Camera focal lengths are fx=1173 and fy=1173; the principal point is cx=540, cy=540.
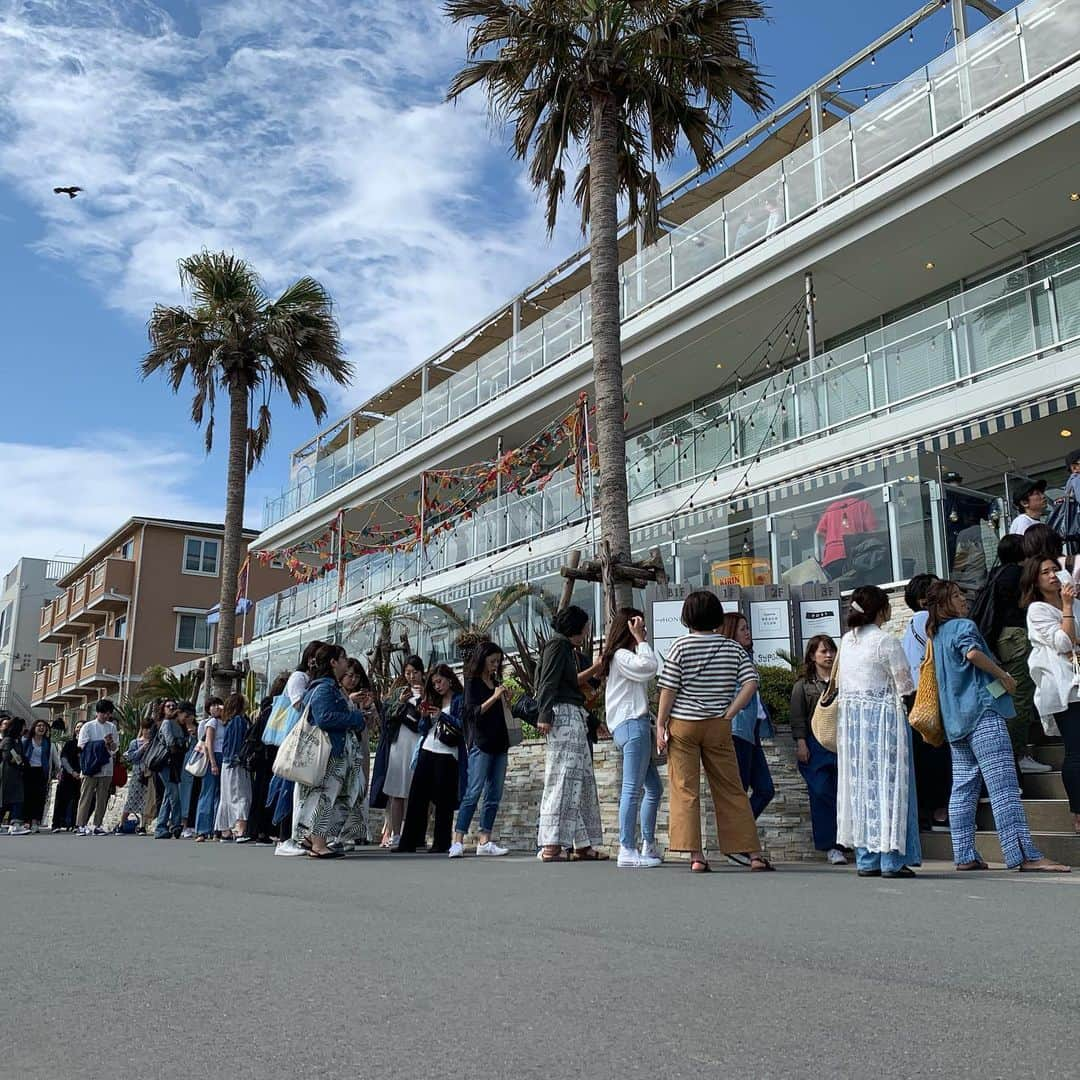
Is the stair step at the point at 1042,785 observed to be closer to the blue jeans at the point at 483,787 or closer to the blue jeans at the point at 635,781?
the blue jeans at the point at 635,781

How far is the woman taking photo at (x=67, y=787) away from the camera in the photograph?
1847 centimetres

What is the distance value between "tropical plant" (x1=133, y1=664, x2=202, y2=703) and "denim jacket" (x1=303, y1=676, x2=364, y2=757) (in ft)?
67.5

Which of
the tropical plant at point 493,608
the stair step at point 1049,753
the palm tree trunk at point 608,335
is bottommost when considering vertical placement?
the stair step at point 1049,753

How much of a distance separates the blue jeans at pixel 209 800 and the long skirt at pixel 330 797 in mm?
4875

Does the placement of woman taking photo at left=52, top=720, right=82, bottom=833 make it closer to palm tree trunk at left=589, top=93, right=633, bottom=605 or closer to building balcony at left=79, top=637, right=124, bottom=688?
palm tree trunk at left=589, top=93, right=633, bottom=605

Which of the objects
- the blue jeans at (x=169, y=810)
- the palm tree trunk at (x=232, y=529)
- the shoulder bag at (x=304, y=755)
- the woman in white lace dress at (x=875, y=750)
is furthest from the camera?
the palm tree trunk at (x=232, y=529)

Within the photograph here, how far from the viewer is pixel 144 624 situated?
164 ft

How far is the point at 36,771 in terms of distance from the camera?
1895 cm

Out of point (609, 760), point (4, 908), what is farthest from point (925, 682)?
point (4, 908)

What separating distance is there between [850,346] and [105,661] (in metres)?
40.4

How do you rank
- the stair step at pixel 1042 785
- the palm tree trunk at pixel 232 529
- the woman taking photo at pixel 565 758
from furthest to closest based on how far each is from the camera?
the palm tree trunk at pixel 232 529 → the woman taking photo at pixel 565 758 → the stair step at pixel 1042 785

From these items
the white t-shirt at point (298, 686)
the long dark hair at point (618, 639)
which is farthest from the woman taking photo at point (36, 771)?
the long dark hair at point (618, 639)

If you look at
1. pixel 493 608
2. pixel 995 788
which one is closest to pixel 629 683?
pixel 995 788

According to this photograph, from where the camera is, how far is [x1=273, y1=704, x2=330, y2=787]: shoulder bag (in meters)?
9.70
